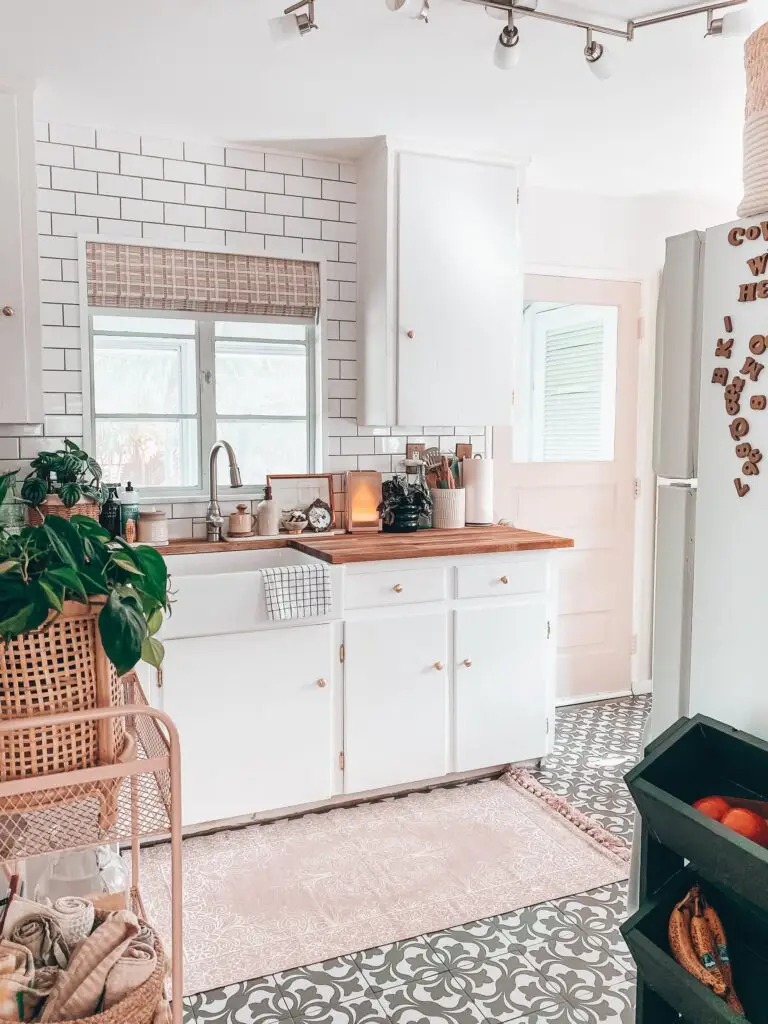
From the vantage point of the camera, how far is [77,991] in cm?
122

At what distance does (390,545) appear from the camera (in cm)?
319

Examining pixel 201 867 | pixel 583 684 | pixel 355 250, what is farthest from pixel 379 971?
pixel 355 250

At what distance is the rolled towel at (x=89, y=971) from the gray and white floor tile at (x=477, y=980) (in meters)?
0.88

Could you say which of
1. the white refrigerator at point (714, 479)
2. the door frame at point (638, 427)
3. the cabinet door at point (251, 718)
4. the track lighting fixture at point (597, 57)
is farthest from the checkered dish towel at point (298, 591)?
the track lighting fixture at point (597, 57)

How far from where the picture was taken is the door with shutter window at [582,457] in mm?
4168

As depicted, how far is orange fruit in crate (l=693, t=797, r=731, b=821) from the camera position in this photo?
1.46 metres

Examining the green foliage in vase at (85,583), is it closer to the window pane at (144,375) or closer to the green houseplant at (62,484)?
the green houseplant at (62,484)

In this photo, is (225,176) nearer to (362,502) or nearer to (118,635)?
(362,502)

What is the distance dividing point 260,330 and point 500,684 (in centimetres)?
Result: 179

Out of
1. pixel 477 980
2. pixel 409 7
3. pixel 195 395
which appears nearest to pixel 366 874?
pixel 477 980

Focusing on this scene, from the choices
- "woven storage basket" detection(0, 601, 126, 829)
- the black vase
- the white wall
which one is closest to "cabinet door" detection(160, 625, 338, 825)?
the black vase

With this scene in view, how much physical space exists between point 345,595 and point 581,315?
83.1 inches

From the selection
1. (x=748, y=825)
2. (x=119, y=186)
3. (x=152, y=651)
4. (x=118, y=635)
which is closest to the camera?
(x=118, y=635)

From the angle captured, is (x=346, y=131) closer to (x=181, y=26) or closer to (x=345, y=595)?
(x=181, y=26)
